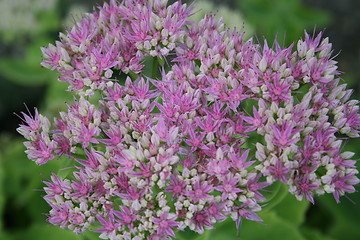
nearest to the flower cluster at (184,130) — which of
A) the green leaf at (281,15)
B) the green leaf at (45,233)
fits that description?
the green leaf at (45,233)

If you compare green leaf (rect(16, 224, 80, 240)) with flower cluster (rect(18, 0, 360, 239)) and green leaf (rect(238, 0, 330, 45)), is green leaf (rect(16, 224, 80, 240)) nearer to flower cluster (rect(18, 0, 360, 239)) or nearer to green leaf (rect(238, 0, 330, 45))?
flower cluster (rect(18, 0, 360, 239))

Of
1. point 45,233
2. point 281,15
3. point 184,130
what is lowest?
point 45,233

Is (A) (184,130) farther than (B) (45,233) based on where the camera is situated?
No

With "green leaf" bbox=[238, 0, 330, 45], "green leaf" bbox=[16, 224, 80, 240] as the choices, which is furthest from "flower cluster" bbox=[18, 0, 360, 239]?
"green leaf" bbox=[238, 0, 330, 45]

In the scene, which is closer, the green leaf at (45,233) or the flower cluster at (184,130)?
the flower cluster at (184,130)

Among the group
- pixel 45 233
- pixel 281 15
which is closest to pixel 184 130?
pixel 45 233

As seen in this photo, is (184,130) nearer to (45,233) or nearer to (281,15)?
(45,233)

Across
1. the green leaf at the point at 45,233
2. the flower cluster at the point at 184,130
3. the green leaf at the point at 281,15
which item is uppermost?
the green leaf at the point at 281,15

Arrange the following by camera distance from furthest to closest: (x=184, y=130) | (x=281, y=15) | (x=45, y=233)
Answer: (x=281, y=15), (x=45, y=233), (x=184, y=130)

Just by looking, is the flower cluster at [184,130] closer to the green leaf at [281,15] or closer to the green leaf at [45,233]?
the green leaf at [45,233]
